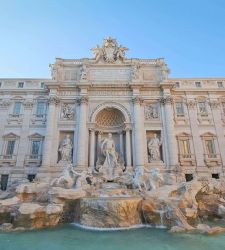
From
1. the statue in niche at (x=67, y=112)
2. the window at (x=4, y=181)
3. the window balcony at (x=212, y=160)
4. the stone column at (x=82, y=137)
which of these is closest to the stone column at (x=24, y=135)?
the window at (x=4, y=181)

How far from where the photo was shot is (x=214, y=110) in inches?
841

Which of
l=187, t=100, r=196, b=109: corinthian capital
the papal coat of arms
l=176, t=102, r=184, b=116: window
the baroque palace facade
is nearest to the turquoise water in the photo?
the baroque palace facade

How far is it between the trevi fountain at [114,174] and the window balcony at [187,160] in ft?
0.33

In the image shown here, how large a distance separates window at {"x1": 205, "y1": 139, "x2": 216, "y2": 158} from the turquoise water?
12189 millimetres

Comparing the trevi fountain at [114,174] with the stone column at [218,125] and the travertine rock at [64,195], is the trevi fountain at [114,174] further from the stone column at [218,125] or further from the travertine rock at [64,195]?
the stone column at [218,125]

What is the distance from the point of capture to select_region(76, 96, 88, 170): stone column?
58.2 ft

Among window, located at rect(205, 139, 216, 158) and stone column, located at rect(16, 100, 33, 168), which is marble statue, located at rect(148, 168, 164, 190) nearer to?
window, located at rect(205, 139, 216, 158)

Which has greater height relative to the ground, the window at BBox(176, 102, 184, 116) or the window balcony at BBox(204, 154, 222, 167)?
the window at BBox(176, 102, 184, 116)

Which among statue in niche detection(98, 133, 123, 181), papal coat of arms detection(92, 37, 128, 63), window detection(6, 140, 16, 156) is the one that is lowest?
statue in niche detection(98, 133, 123, 181)

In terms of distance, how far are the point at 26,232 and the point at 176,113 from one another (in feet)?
56.7

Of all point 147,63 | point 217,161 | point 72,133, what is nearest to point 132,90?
point 147,63

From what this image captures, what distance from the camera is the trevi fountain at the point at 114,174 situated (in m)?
8.94

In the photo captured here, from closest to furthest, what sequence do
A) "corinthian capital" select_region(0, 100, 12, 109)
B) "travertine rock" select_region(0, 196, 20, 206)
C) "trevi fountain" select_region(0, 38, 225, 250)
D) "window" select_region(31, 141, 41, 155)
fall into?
"trevi fountain" select_region(0, 38, 225, 250) < "travertine rock" select_region(0, 196, 20, 206) < "window" select_region(31, 141, 41, 155) < "corinthian capital" select_region(0, 100, 12, 109)

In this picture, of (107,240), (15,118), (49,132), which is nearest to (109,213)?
(107,240)
